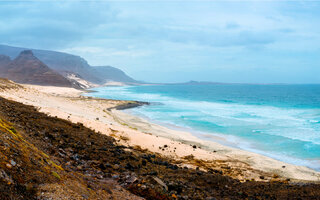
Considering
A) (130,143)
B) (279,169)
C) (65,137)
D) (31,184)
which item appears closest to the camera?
(31,184)

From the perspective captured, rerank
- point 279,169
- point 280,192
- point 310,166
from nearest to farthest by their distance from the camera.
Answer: point 280,192
point 279,169
point 310,166

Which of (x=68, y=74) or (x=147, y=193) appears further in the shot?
(x=68, y=74)

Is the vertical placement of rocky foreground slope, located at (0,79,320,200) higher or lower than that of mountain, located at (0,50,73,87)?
lower

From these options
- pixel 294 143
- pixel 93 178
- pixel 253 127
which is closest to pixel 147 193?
pixel 93 178

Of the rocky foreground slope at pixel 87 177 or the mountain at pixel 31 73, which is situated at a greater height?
the mountain at pixel 31 73

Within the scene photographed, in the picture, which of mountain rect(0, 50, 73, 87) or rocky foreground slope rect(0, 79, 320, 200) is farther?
mountain rect(0, 50, 73, 87)

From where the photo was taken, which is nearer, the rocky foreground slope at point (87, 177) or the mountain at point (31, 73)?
the rocky foreground slope at point (87, 177)

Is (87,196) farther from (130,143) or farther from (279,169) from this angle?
→ (279,169)

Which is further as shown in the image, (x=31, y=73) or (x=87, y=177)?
(x=31, y=73)
